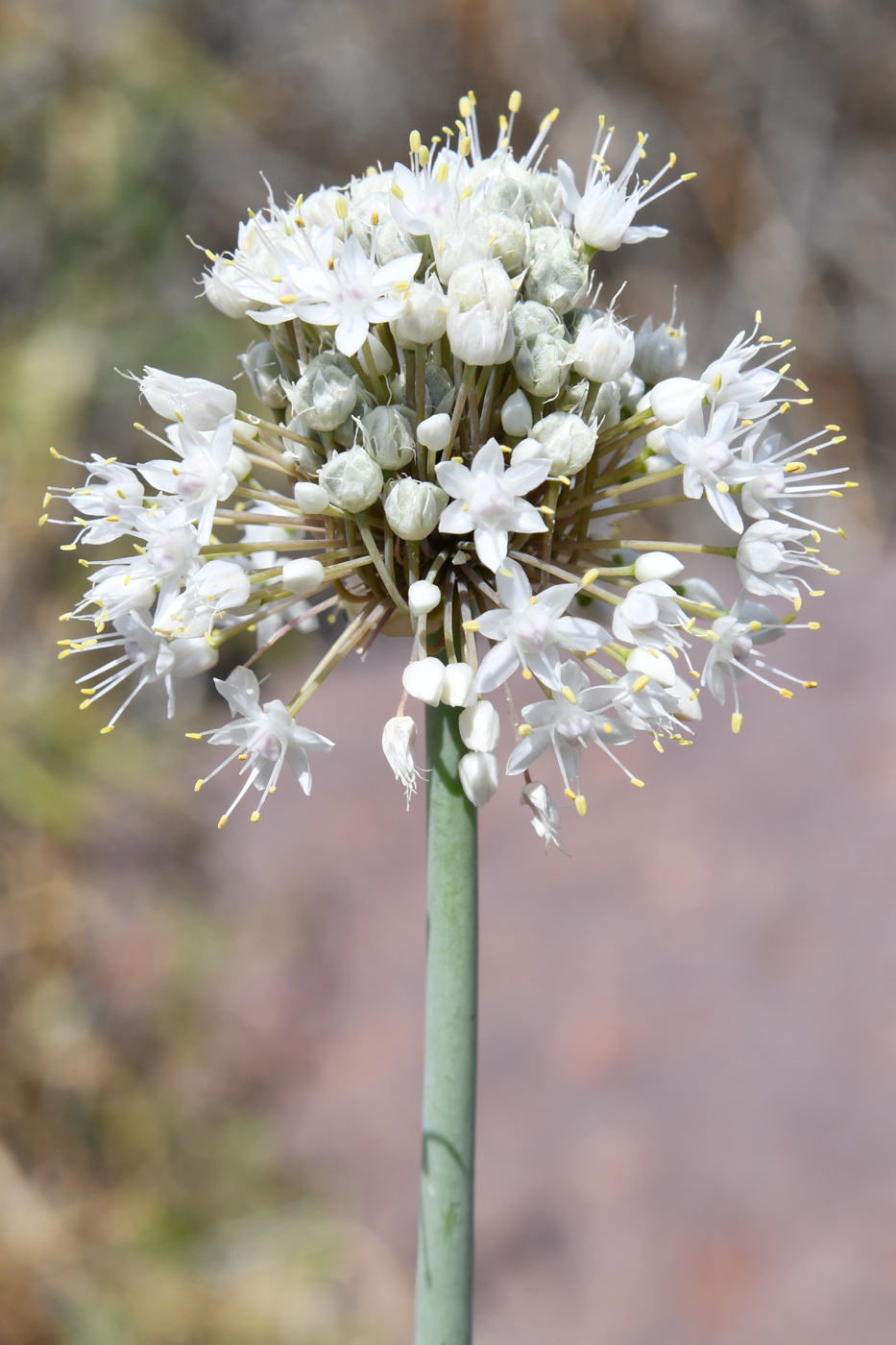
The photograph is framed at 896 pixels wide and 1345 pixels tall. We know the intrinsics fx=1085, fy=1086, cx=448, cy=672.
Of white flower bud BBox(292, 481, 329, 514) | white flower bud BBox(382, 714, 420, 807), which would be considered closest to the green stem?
white flower bud BBox(382, 714, 420, 807)

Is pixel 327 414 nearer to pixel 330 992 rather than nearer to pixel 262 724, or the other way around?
pixel 262 724

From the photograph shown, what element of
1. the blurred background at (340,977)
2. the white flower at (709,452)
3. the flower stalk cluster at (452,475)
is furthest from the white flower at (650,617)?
the blurred background at (340,977)

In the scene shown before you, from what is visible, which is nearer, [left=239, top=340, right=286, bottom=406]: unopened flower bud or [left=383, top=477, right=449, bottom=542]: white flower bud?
[left=383, top=477, right=449, bottom=542]: white flower bud

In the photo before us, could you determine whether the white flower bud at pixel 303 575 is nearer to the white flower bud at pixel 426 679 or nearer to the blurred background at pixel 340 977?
the white flower bud at pixel 426 679

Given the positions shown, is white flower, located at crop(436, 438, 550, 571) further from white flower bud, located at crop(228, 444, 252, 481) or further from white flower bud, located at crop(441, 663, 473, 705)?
white flower bud, located at crop(228, 444, 252, 481)

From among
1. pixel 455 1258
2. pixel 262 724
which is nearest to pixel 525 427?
pixel 262 724

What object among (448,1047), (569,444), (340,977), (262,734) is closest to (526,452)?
(569,444)
